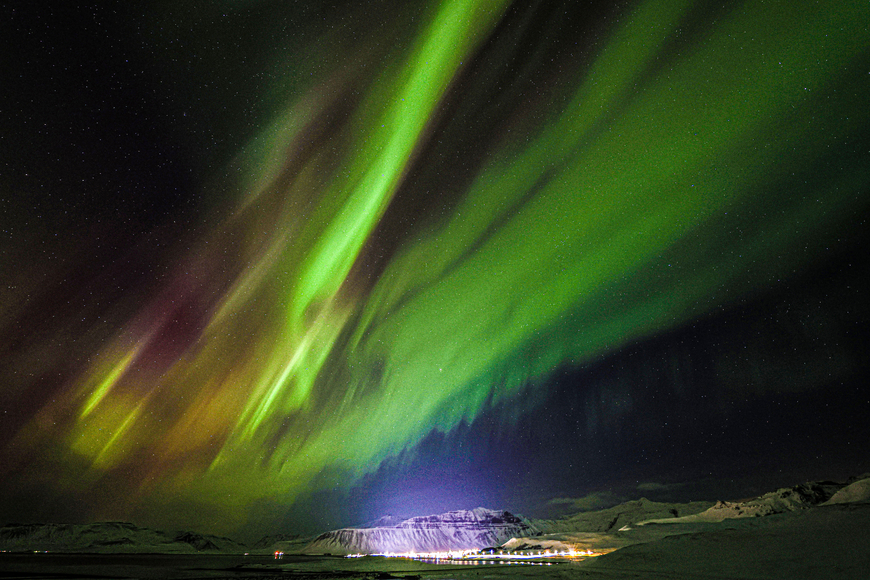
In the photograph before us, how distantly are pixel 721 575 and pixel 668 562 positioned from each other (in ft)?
40.1

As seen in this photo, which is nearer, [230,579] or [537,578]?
[537,578]

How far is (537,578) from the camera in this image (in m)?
54.4

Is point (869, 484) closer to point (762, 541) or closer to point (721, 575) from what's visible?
point (762, 541)

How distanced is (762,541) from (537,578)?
93.7 ft

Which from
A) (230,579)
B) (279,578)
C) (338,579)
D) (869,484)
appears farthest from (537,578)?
(869,484)

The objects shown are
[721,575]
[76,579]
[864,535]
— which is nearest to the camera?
[721,575]

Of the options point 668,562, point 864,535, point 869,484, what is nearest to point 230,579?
point 668,562

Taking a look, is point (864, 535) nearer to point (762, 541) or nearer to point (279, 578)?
point (762, 541)

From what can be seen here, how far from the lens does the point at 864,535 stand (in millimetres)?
52562

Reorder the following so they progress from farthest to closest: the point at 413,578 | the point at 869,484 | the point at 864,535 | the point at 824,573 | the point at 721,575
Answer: the point at 869,484
the point at 413,578
the point at 864,535
the point at 721,575
the point at 824,573

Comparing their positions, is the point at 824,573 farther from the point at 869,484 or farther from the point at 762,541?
the point at 869,484

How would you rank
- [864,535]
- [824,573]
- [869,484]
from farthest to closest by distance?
[869,484]
[864,535]
[824,573]

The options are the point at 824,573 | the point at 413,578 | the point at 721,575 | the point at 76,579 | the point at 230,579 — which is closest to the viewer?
the point at 824,573

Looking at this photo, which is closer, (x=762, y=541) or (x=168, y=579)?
(x=762, y=541)
